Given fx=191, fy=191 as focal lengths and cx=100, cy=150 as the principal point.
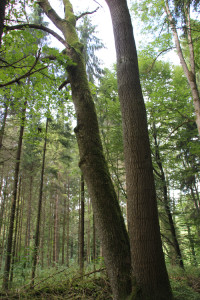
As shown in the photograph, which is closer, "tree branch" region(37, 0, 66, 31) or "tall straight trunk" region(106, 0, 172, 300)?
"tall straight trunk" region(106, 0, 172, 300)

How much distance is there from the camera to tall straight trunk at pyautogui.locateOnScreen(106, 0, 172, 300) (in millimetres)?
2270

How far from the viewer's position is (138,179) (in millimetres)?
2568

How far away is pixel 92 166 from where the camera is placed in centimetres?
322

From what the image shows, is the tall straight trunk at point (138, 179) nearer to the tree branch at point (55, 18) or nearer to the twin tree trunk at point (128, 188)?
the twin tree trunk at point (128, 188)

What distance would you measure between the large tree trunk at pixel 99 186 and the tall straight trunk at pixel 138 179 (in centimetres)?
36

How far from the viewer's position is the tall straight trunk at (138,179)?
7.45 ft

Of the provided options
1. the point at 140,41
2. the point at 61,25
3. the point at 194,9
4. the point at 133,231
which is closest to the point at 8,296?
the point at 133,231

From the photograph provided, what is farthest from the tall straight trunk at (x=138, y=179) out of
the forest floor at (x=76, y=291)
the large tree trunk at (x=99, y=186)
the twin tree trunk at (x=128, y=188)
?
the forest floor at (x=76, y=291)

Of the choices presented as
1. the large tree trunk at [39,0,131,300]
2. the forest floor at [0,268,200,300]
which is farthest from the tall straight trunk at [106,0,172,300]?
the forest floor at [0,268,200,300]

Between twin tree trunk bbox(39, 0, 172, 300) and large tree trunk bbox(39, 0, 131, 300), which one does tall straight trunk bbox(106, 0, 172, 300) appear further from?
large tree trunk bbox(39, 0, 131, 300)

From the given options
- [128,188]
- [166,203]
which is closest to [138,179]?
[128,188]

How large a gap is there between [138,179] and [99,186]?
29.9 inches

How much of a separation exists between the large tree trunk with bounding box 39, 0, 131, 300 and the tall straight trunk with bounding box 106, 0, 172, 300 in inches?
14.3

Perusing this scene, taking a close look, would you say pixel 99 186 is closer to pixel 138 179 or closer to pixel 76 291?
pixel 138 179
